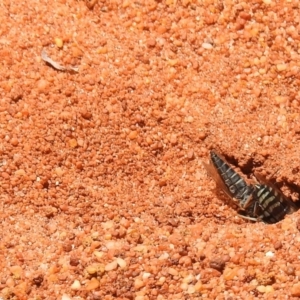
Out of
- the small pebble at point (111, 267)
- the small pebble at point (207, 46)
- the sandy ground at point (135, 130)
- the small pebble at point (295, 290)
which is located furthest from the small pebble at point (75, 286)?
the small pebble at point (207, 46)

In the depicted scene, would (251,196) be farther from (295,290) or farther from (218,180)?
(295,290)

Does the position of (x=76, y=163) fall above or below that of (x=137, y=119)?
below

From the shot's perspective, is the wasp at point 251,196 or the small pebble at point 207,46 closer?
the wasp at point 251,196

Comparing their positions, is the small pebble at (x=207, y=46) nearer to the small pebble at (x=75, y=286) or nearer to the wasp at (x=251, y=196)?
the wasp at (x=251, y=196)

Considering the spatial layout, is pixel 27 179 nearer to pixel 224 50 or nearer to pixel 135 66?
pixel 135 66

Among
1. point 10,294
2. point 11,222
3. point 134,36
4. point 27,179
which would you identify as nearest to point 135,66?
point 134,36

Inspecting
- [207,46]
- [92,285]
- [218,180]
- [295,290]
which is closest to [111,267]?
[92,285]

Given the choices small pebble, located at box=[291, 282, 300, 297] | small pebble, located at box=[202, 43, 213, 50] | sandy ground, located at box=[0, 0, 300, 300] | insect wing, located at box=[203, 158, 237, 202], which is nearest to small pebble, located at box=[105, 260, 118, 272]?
sandy ground, located at box=[0, 0, 300, 300]
